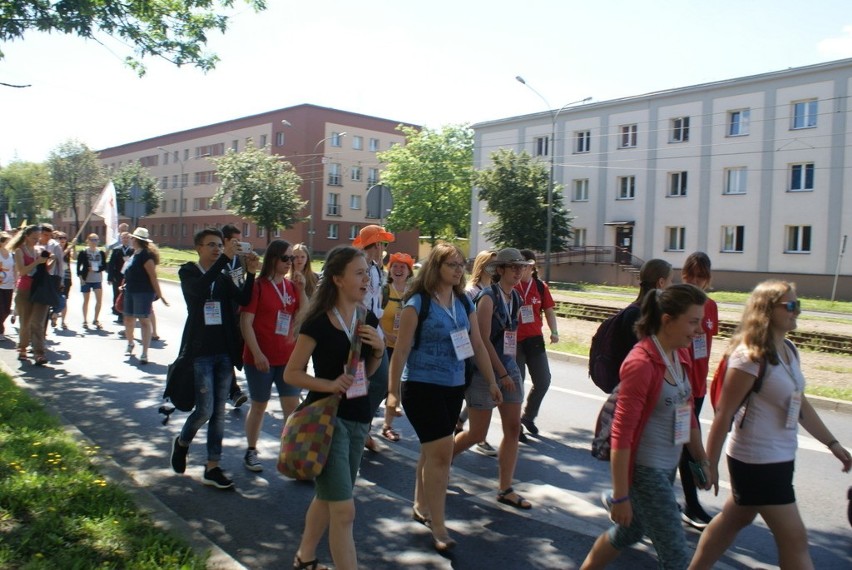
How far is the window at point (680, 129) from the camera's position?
132 feet

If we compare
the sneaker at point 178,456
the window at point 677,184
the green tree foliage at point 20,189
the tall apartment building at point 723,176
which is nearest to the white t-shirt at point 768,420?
the sneaker at point 178,456

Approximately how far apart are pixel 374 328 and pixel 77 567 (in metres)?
1.87

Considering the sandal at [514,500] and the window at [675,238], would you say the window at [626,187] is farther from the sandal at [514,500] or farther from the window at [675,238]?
the sandal at [514,500]

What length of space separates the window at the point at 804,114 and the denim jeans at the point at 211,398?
3677 cm

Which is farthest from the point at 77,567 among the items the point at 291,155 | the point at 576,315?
the point at 291,155

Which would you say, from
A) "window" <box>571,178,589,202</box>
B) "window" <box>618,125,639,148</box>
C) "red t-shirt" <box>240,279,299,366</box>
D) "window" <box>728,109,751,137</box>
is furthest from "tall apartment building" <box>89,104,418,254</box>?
"red t-shirt" <box>240,279,299,366</box>

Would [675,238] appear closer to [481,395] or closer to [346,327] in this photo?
[481,395]

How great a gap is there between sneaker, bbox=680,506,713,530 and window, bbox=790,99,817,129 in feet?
117

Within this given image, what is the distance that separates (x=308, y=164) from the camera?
6862 centimetres

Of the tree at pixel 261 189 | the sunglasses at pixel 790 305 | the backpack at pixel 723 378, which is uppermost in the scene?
the tree at pixel 261 189

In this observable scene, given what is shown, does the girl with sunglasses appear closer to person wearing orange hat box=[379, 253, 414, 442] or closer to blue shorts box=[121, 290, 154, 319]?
person wearing orange hat box=[379, 253, 414, 442]

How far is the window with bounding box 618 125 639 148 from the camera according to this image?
42719mm

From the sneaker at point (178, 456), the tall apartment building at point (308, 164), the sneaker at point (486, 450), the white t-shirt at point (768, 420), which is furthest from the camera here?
the tall apartment building at point (308, 164)

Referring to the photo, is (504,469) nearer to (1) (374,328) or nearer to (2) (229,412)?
(1) (374,328)
